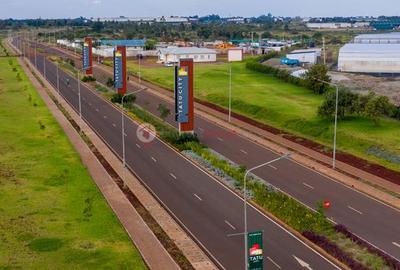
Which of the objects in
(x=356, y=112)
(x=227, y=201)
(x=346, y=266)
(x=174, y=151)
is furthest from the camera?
(x=356, y=112)

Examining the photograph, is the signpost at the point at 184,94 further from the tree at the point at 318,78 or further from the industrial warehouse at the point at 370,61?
the industrial warehouse at the point at 370,61

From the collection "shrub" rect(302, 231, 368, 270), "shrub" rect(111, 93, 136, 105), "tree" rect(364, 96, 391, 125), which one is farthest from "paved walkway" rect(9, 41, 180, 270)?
"tree" rect(364, 96, 391, 125)

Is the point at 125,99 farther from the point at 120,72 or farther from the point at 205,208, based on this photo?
the point at 205,208

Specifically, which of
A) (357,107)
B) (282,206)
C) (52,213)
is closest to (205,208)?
(282,206)

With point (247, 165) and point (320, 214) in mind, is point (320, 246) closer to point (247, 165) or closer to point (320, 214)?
point (320, 214)


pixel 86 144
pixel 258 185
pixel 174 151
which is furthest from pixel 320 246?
pixel 86 144

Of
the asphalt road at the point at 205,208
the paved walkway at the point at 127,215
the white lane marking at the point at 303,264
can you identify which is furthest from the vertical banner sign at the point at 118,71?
the white lane marking at the point at 303,264
